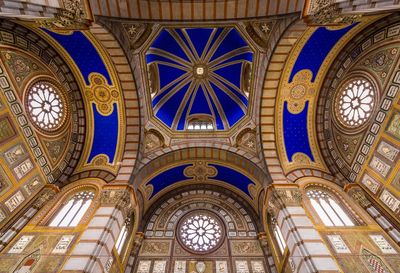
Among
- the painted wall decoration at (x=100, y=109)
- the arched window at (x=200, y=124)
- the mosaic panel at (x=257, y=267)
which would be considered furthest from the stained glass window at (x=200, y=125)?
the mosaic panel at (x=257, y=267)

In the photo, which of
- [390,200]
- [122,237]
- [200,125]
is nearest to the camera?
[390,200]

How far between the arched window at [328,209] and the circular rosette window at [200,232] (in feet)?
17.1

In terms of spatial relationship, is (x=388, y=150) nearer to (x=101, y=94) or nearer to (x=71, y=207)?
(x=101, y=94)

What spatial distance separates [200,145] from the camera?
12.9 meters

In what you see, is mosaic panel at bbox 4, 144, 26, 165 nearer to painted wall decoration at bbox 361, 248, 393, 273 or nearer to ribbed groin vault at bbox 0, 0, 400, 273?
ribbed groin vault at bbox 0, 0, 400, 273

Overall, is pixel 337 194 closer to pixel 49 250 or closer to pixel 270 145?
pixel 270 145

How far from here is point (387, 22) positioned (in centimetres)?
919

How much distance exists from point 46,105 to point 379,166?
15410 millimetres

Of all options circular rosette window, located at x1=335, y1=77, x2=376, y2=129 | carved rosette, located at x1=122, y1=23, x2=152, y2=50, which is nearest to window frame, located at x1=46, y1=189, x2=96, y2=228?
carved rosette, located at x1=122, y1=23, x2=152, y2=50

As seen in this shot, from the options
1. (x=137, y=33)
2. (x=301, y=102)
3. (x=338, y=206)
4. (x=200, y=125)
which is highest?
(x=200, y=125)

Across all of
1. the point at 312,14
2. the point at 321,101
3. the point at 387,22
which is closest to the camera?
the point at 312,14

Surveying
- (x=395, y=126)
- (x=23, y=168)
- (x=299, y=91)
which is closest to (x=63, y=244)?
(x=23, y=168)

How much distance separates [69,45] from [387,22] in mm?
13650

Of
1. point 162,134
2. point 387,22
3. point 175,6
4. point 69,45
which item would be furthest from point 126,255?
point 387,22
